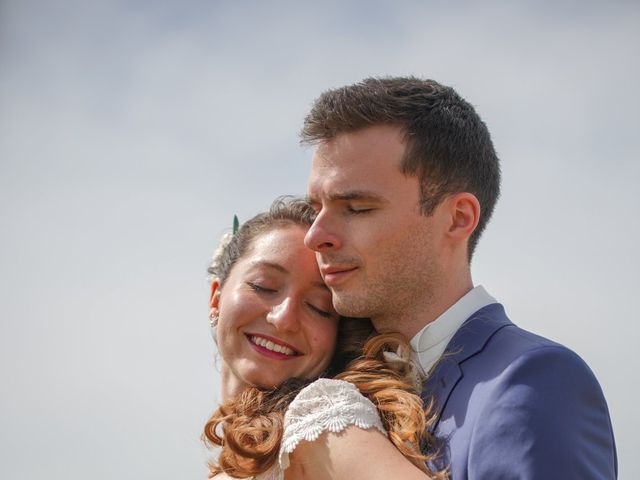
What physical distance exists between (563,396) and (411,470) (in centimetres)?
82

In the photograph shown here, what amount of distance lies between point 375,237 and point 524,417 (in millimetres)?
1691

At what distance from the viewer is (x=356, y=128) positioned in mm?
5367

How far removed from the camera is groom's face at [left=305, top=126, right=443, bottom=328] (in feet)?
16.7

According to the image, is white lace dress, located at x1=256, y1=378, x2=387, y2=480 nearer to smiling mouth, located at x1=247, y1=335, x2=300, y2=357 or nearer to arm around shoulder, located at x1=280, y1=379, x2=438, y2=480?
arm around shoulder, located at x1=280, y1=379, x2=438, y2=480

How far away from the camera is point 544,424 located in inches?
146

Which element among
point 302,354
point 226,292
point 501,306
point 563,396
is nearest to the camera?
point 563,396

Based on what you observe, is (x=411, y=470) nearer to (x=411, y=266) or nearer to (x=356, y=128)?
(x=411, y=266)

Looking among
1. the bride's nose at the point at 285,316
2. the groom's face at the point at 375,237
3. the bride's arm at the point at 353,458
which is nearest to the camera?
the bride's arm at the point at 353,458

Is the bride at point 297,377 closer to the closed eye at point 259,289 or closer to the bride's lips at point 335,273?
the closed eye at point 259,289

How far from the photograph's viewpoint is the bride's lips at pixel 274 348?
5.28 meters

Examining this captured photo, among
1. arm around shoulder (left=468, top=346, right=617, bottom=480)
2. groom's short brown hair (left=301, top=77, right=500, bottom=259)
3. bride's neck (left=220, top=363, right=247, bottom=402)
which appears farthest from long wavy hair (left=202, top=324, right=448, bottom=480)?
groom's short brown hair (left=301, top=77, right=500, bottom=259)

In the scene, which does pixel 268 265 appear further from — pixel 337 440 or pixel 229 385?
pixel 337 440

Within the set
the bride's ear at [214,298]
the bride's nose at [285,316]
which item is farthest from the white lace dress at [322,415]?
the bride's ear at [214,298]

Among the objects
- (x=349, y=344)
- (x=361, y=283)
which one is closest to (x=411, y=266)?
(x=361, y=283)
